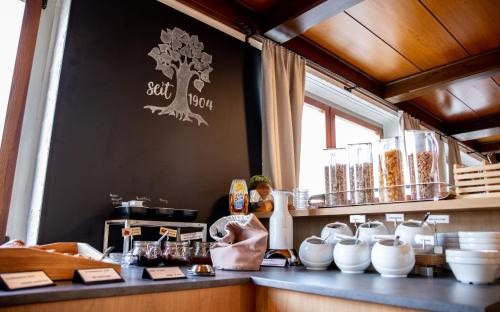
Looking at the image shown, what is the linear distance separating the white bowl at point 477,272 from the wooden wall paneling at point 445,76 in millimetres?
2628

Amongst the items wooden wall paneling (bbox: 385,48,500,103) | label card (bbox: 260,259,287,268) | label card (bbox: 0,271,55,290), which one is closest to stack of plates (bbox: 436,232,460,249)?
label card (bbox: 260,259,287,268)

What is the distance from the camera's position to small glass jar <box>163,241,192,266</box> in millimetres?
1444

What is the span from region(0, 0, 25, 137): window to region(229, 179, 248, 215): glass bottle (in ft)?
3.75

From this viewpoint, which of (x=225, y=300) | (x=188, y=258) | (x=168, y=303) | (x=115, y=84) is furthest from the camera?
(x=115, y=84)

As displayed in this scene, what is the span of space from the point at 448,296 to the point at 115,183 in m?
1.47

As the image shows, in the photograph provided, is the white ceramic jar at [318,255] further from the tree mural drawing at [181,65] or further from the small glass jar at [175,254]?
the tree mural drawing at [181,65]

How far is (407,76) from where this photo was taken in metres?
3.58

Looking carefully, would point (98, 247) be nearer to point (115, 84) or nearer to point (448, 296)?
point (115, 84)

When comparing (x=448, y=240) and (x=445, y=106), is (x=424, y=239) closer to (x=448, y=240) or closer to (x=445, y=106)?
(x=448, y=240)

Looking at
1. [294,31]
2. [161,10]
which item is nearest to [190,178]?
[161,10]

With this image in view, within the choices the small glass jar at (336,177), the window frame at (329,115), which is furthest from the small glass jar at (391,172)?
the window frame at (329,115)

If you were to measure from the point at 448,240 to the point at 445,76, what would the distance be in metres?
2.40

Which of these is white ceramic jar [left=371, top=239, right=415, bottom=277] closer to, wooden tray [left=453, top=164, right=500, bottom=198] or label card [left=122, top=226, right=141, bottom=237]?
wooden tray [left=453, top=164, right=500, bottom=198]

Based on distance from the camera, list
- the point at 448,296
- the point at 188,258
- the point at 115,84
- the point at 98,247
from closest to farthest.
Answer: the point at 448,296 → the point at 188,258 → the point at 98,247 → the point at 115,84
